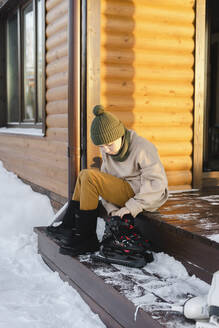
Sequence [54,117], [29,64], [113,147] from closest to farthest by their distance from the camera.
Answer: [113,147]
[54,117]
[29,64]

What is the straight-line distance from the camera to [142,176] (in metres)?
3.51

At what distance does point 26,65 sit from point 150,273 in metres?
4.67

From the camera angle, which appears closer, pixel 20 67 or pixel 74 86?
pixel 74 86

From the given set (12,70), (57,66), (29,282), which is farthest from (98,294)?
(12,70)

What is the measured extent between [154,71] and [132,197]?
5.57 feet

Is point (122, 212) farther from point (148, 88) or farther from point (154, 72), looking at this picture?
point (154, 72)

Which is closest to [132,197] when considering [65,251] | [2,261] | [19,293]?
[65,251]

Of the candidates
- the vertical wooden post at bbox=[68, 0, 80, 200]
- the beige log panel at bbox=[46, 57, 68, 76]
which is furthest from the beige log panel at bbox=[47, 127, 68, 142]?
the beige log panel at bbox=[46, 57, 68, 76]

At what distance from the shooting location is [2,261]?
4234mm

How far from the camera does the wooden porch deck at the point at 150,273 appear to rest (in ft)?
8.68

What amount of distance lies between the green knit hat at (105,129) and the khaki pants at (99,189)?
33 cm

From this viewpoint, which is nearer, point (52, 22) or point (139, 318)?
point (139, 318)

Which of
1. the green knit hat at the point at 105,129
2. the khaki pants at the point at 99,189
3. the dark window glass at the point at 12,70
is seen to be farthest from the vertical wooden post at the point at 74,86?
the dark window glass at the point at 12,70

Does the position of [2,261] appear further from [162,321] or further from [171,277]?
[162,321]
